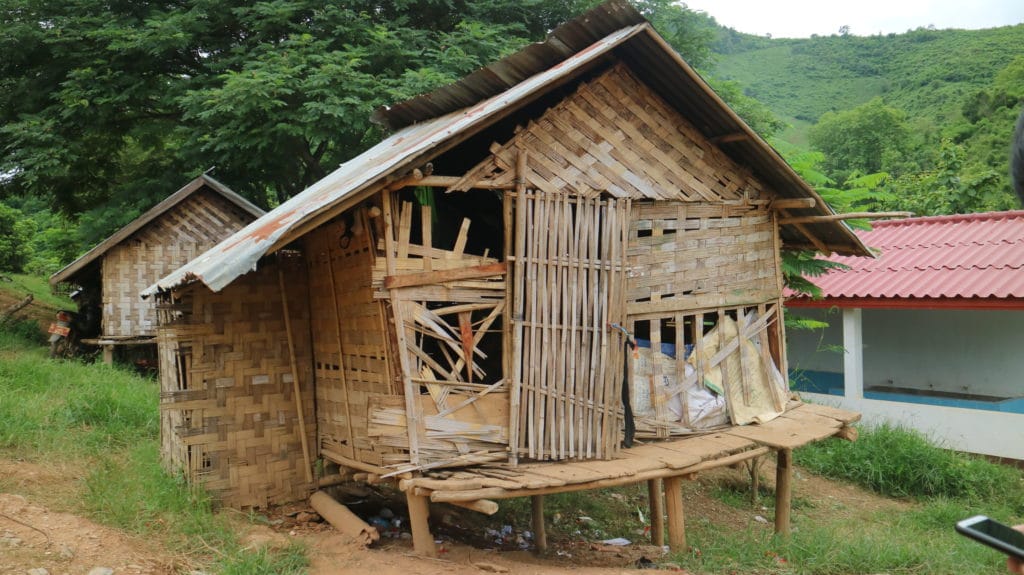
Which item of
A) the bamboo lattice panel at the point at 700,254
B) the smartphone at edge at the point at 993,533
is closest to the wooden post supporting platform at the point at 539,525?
the bamboo lattice panel at the point at 700,254

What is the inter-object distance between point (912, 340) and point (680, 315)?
28.0ft

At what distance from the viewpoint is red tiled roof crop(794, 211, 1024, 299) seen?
10570 mm

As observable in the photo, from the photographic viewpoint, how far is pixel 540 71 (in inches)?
283

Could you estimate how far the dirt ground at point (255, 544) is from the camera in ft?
16.6

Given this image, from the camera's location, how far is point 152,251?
13.1 meters

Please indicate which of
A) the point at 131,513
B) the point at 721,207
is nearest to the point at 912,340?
the point at 721,207

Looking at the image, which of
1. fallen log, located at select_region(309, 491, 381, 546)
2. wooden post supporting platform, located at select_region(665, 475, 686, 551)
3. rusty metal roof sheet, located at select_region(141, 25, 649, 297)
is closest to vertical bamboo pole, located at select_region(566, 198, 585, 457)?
wooden post supporting platform, located at select_region(665, 475, 686, 551)

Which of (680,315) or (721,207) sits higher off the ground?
(721,207)

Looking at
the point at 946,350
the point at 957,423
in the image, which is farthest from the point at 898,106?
the point at 957,423

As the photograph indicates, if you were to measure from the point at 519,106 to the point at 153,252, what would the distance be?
9523 millimetres

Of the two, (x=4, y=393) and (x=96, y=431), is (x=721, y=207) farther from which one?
(x=4, y=393)

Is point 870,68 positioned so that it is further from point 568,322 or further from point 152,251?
point 568,322

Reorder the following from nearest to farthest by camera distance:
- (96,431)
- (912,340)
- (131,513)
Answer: (131,513) → (96,431) → (912,340)

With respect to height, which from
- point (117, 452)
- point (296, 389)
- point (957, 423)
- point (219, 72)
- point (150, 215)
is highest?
point (219, 72)
